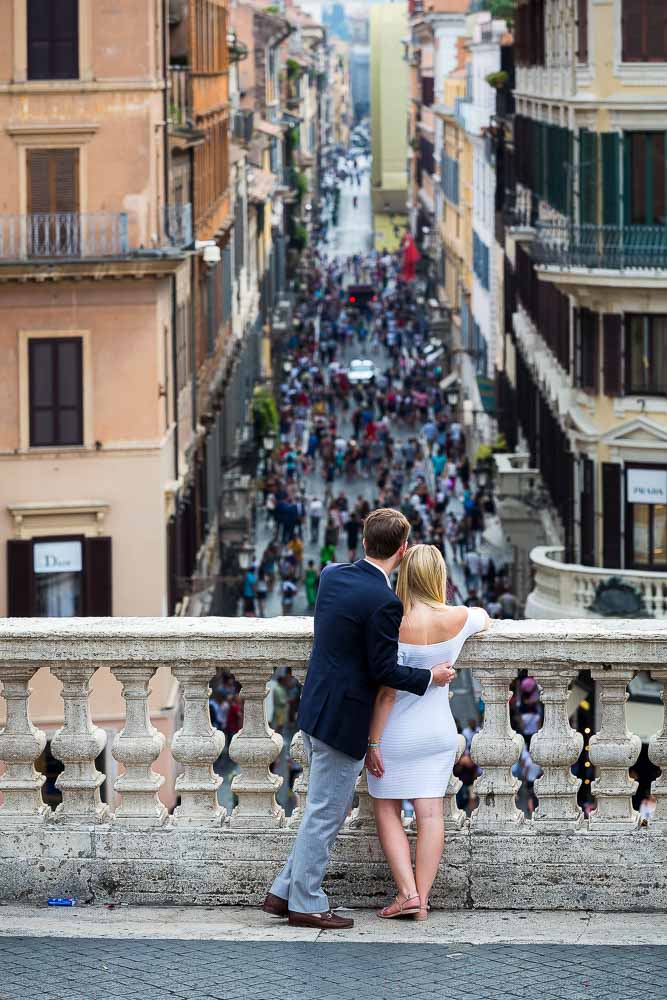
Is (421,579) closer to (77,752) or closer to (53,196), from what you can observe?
(77,752)

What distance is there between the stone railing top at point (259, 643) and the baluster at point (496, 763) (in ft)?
0.61

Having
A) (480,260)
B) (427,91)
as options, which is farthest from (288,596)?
(427,91)

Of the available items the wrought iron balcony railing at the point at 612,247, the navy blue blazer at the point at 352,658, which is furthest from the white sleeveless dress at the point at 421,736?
the wrought iron balcony railing at the point at 612,247

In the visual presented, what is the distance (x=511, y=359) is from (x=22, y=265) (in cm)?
2539

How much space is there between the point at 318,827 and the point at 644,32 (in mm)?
26077

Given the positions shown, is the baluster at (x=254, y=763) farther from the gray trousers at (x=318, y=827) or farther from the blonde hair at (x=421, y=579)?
the blonde hair at (x=421, y=579)

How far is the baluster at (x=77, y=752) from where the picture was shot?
925cm

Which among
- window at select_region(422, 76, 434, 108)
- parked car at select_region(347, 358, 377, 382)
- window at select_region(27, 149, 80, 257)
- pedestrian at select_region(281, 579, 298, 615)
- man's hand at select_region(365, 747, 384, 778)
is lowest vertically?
pedestrian at select_region(281, 579, 298, 615)

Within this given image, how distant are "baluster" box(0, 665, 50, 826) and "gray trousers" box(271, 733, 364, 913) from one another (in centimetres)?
108

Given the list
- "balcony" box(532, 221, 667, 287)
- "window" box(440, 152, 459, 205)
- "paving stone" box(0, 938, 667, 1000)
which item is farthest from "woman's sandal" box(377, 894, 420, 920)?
"window" box(440, 152, 459, 205)

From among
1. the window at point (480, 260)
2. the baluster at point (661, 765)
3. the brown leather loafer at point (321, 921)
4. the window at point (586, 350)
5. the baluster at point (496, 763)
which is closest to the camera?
the brown leather loafer at point (321, 921)

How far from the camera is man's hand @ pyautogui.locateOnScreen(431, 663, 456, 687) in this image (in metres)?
8.90

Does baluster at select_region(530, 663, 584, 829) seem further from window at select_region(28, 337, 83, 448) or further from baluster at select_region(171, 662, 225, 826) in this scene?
window at select_region(28, 337, 83, 448)

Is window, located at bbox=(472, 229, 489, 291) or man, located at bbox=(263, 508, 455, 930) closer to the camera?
man, located at bbox=(263, 508, 455, 930)
